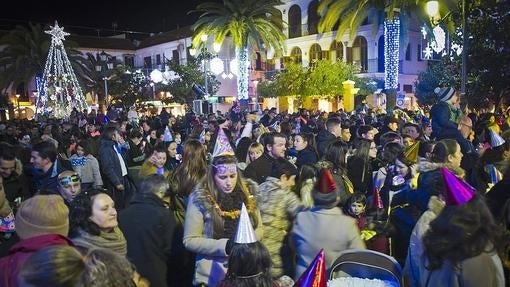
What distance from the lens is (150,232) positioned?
166 inches

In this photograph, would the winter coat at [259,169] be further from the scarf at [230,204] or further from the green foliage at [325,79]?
the green foliage at [325,79]

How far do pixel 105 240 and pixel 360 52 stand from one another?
40010 millimetres

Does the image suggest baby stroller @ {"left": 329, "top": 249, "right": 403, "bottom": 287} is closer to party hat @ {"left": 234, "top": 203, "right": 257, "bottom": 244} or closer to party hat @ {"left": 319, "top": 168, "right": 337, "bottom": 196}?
party hat @ {"left": 319, "top": 168, "right": 337, "bottom": 196}

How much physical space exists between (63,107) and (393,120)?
1073 inches

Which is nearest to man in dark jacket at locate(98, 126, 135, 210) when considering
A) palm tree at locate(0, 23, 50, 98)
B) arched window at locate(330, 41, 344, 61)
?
palm tree at locate(0, 23, 50, 98)

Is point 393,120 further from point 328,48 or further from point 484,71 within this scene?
point 328,48

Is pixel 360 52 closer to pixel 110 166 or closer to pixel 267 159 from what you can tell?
pixel 110 166

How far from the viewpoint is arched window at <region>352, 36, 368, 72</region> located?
40969 mm

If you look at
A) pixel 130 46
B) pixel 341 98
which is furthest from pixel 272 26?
pixel 130 46

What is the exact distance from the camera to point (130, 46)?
60.4 m

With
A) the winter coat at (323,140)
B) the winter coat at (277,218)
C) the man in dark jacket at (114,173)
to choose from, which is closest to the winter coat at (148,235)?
the winter coat at (277,218)

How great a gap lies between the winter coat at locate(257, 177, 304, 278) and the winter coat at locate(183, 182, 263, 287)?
0.74 feet

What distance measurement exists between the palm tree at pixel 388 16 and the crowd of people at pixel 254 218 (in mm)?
15030

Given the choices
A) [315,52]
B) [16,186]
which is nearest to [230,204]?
[16,186]
